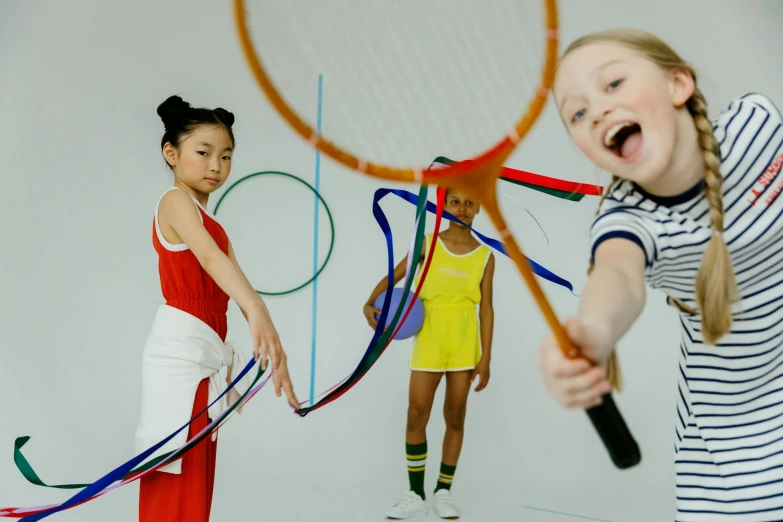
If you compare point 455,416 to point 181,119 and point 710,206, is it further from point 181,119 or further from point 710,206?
point 710,206

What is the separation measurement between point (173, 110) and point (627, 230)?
4.34ft

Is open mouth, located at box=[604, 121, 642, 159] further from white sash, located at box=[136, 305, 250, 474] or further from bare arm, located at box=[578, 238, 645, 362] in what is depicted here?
white sash, located at box=[136, 305, 250, 474]

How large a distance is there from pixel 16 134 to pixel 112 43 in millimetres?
595

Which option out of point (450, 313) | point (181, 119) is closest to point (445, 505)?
point (450, 313)

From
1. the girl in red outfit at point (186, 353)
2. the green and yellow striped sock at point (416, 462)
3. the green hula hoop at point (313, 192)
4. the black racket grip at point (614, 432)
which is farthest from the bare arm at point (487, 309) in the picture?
the black racket grip at point (614, 432)

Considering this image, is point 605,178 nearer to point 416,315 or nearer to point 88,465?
Result: point 416,315

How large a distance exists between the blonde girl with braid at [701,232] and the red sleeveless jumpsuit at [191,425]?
1024 millimetres

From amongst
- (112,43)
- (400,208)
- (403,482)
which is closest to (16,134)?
(112,43)

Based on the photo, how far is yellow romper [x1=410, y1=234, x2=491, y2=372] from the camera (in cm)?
Answer: 288

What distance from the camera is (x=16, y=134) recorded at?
370cm

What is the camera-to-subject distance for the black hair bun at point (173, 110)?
2.00 m

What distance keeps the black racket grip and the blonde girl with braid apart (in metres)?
0.17

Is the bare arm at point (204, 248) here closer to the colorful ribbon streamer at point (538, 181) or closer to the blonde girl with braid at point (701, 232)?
the colorful ribbon streamer at point (538, 181)

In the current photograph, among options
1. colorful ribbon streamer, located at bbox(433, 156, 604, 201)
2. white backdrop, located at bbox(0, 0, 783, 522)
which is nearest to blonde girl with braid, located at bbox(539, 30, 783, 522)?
colorful ribbon streamer, located at bbox(433, 156, 604, 201)
